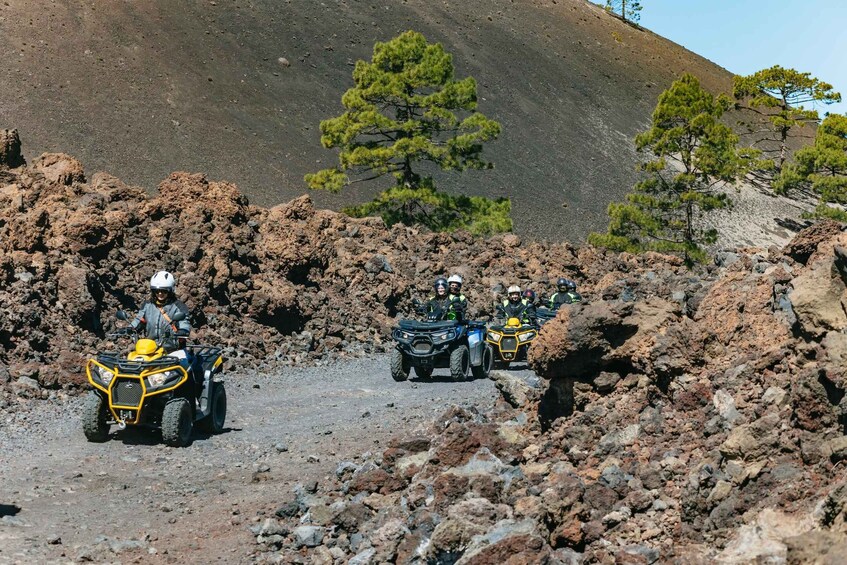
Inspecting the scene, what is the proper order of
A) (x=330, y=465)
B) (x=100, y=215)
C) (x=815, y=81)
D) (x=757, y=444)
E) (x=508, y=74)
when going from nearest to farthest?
(x=757, y=444) → (x=330, y=465) → (x=100, y=215) → (x=815, y=81) → (x=508, y=74)

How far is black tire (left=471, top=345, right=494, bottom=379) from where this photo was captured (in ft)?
67.9

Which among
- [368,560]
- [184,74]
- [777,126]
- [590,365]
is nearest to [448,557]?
[368,560]

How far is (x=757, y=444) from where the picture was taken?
8234 mm

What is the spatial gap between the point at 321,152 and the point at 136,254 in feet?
139

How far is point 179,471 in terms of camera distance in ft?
41.6

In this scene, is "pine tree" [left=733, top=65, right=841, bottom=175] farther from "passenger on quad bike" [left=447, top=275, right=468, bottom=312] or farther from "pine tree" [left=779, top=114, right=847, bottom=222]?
"passenger on quad bike" [left=447, top=275, right=468, bottom=312]

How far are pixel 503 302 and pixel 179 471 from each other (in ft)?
37.5

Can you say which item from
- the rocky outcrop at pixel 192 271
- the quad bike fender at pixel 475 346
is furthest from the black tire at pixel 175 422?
the quad bike fender at pixel 475 346

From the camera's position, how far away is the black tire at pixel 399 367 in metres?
20.5

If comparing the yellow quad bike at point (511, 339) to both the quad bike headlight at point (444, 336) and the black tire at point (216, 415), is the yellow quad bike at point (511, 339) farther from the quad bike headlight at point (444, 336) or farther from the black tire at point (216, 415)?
the black tire at point (216, 415)

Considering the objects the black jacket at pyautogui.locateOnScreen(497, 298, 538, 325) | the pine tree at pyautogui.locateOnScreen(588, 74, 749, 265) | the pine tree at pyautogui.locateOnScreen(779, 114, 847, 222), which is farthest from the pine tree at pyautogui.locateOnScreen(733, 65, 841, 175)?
the black jacket at pyautogui.locateOnScreen(497, 298, 538, 325)

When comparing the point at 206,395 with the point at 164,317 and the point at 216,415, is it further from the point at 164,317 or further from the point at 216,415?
the point at 164,317

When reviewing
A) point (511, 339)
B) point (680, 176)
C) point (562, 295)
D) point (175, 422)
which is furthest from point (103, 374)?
point (680, 176)

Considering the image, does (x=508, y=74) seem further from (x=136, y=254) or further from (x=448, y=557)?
(x=448, y=557)
